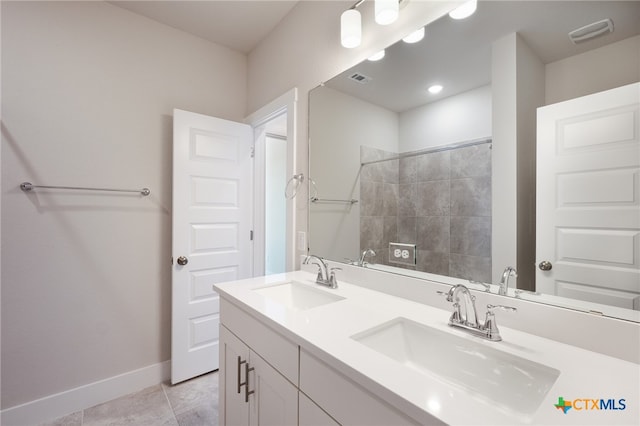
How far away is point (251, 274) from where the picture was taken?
7.71ft

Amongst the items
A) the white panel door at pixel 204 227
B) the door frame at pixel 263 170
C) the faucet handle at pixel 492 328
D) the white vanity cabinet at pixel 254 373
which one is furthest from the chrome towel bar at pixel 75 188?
the faucet handle at pixel 492 328

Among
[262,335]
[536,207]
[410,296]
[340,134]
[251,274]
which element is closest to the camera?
[536,207]

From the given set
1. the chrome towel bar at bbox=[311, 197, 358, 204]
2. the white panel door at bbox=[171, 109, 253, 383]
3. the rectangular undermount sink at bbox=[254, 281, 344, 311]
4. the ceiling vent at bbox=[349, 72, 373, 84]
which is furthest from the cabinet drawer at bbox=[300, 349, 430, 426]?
the white panel door at bbox=[171, 109, 253, 383]

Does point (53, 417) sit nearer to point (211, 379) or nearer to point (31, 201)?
point (211, 379)

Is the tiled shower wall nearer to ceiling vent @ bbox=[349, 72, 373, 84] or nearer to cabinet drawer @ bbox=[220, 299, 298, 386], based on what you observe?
ceiling vent @ bbox=[349, 72, 373, 84]

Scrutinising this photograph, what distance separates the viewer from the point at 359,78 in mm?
1446

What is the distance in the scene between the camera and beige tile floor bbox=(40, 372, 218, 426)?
1634 millimetres

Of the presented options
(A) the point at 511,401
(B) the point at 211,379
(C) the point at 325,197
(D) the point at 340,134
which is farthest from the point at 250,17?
(B) the point at 211,379

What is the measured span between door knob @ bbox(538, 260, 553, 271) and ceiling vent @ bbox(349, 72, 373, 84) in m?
1.07

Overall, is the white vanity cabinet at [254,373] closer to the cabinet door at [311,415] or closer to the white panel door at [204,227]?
the cabinet door at [311,415]

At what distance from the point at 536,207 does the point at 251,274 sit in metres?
2.00

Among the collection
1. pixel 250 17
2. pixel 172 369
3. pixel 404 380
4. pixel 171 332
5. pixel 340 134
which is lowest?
pixel 172 369

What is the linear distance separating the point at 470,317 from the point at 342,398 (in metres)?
0.49

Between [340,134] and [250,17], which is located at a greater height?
[250,17]
